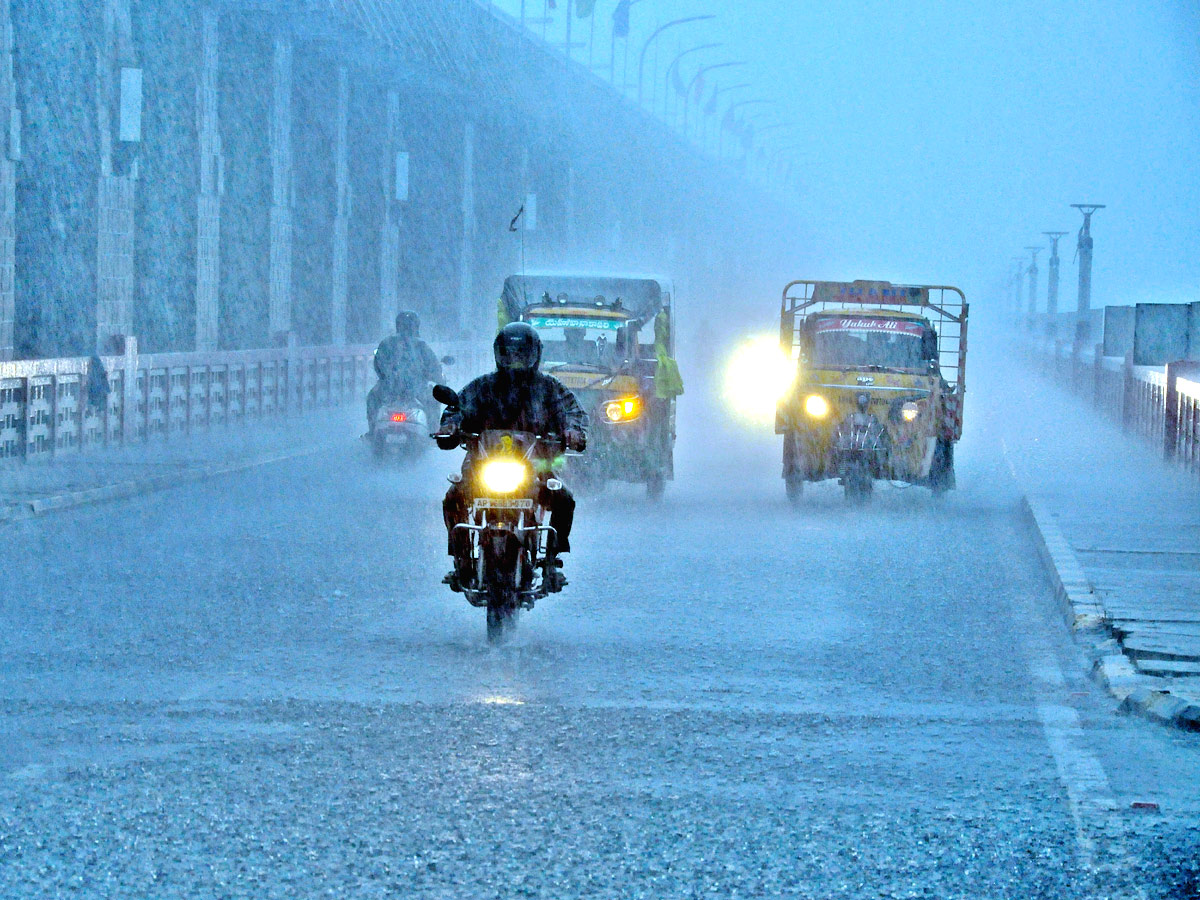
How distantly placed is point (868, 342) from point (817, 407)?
1.23 meters

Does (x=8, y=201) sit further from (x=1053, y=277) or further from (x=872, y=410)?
(x=1053, y=277)

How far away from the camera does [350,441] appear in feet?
81.4

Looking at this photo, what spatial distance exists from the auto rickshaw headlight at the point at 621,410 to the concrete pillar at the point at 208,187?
17815mm

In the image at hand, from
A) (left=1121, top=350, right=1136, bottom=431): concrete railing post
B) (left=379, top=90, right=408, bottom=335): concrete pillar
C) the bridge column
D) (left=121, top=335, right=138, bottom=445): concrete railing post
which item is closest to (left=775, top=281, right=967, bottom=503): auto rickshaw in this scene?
(left=121, top=335, right=138, bottom=445): concrete railing post

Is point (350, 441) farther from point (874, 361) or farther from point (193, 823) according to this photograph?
point (193, 823)

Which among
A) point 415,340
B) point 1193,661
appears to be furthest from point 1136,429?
point 1193,661

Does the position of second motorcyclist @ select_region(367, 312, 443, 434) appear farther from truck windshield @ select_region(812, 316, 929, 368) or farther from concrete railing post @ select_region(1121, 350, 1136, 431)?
concrete railing post @ select_region(1121, 350, 1136, 431)

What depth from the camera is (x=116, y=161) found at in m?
27.9

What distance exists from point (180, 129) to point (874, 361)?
63.3ft

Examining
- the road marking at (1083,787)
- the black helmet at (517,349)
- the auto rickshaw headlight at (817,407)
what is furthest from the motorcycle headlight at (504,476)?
the auto rickshaw headlight at (817,407)

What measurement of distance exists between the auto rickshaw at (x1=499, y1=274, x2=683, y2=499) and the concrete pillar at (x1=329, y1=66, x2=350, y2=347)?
23058mm

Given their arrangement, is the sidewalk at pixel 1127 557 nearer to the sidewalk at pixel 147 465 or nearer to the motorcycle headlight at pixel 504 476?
the motorcycle headlight at pixel 504 476

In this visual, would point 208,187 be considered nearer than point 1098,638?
No

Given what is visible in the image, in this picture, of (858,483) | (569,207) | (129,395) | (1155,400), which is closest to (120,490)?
(129,395)
